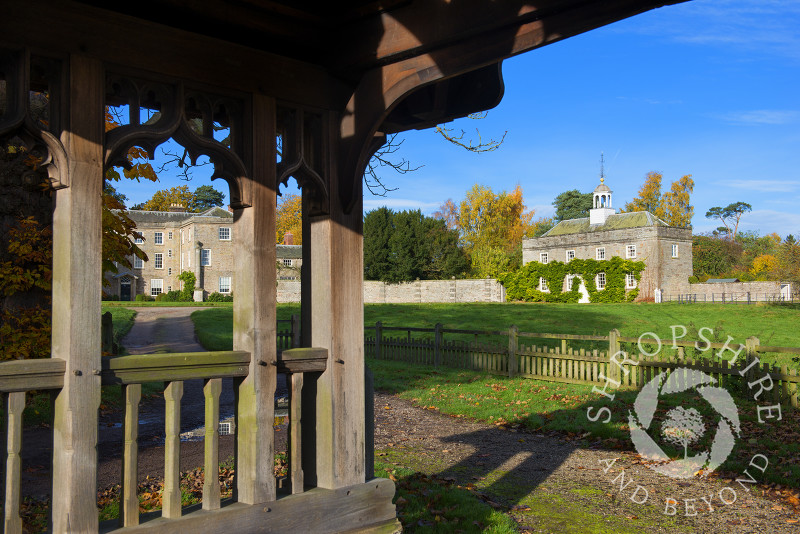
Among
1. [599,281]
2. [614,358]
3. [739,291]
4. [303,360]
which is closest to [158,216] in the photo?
[599,281]

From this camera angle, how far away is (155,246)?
62.3 meters

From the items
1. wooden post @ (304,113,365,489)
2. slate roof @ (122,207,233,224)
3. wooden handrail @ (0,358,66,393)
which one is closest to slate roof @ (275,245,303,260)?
slate roof @ (122,207,233,224)

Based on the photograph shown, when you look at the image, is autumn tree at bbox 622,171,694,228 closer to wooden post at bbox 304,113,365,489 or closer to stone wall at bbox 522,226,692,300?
stone wall at bbox 522,226,692,300

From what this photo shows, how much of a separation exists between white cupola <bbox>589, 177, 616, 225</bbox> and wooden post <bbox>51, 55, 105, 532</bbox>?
60.6 meters

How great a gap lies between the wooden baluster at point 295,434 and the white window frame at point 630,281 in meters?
51.8

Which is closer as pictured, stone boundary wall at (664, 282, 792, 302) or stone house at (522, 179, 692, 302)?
stone boundary wall at (664, 282, 792, 302)

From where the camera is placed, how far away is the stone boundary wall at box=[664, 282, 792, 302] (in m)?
52.0

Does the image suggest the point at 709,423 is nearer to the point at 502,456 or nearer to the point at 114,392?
the point at 502,456

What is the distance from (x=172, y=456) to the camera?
3.70 m

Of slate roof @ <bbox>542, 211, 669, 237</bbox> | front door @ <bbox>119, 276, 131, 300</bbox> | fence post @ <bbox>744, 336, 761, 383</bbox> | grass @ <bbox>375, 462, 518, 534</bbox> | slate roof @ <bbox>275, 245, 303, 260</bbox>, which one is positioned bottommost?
grass @ <bbox>375, 462, 518, 534</bbox>

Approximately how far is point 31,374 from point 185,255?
2311 inches

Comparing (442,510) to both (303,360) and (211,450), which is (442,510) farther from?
(211,450)

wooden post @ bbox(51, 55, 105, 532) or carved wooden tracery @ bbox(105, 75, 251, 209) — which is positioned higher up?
carved wooden tracery @ bbox(105, 75, 251, 209)

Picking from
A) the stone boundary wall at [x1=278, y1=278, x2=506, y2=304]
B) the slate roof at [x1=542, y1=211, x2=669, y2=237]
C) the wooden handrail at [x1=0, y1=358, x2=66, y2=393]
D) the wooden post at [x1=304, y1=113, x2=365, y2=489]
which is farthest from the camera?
the slate roof at [x1=542, y1=211, x2=669, y2=237]
